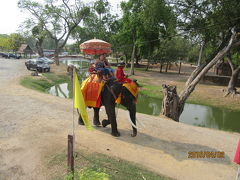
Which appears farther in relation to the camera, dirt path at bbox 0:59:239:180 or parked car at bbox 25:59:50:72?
parked car at bbox 25:59:50:72

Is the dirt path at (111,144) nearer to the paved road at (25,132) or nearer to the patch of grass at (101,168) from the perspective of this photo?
the paved road at (25,132)

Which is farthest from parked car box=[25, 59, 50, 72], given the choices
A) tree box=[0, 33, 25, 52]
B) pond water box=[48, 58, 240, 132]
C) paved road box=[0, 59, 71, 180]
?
tree box=[0, 33, 25, 52]

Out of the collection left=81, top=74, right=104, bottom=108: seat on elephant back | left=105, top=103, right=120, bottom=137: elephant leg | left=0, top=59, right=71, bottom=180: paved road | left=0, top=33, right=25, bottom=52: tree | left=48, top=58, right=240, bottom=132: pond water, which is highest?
left=0, top=33, right=25, bottom=52: tree

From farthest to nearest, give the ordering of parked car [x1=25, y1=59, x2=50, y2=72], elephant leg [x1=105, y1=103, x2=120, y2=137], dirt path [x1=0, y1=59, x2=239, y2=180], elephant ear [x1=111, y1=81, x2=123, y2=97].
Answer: parked car [x1=25, y1=59, x2=50, y2=72] < elephant leg [x1=105, y1=103, x2=120, y2=137] < elephant ear [x1=111, y1=81, x2=123, y2=97] < dirt path [x1=0, y1=59, x2=239, y2=180]

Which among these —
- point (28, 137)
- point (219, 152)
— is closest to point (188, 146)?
point (219, 152)

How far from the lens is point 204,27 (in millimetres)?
10633

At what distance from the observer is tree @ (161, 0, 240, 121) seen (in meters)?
10.3

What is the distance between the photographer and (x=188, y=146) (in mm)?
5844

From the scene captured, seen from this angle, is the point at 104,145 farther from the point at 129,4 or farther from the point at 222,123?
the point at 129,4

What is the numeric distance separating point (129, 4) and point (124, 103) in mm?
25546

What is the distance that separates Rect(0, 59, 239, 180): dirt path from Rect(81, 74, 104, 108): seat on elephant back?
915 millimetres

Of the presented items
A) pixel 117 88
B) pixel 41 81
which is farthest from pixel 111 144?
pixel 41 81

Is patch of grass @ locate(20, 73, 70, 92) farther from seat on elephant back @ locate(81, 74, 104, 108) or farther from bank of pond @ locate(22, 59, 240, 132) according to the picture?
seat on elephant back @ locate(81, 74, 104, 108)

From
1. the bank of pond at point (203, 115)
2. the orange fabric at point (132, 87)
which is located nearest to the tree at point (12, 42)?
the bank of pond at point (203, 115)
